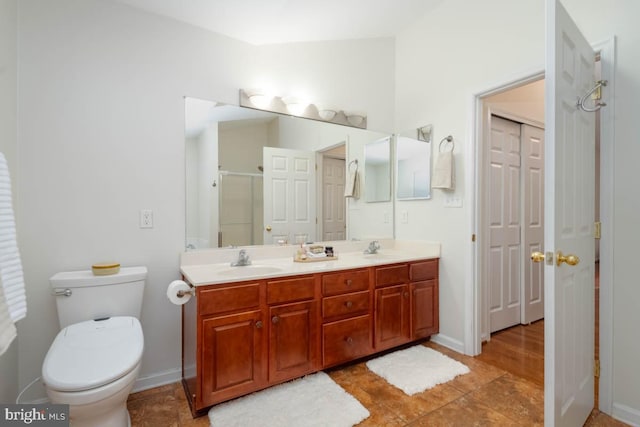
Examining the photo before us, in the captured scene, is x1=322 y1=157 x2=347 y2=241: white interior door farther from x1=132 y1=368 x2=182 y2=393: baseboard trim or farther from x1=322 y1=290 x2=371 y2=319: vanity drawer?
x1=132 y1=368 x2=182 y2=393: baseboard trim

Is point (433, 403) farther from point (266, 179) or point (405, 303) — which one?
point (266, 179)

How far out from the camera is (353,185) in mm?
2807

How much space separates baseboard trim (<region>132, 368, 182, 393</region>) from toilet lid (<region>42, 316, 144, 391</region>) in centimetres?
57

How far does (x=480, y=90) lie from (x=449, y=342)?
2023mm

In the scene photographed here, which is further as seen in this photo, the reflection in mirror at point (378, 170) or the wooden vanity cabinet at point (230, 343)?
the reflection in mirror at point (378, 170)

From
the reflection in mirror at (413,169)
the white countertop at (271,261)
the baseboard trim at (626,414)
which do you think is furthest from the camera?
the reflection in mirror at (413,169)

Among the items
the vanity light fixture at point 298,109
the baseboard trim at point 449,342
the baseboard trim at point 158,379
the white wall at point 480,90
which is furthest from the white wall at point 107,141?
the baseboard trim at point 449,342

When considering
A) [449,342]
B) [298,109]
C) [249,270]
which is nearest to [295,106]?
[298,109]

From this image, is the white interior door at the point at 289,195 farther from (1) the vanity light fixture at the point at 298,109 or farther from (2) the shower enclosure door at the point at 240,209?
(1) the vanity light fixture at the point at 298,109

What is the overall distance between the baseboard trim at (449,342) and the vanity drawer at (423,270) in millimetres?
516

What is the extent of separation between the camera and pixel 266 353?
180 centimetres

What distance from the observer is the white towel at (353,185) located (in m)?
2.78

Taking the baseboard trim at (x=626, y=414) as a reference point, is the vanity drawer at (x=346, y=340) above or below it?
above

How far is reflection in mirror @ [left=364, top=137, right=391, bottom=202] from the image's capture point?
2.90 meters
